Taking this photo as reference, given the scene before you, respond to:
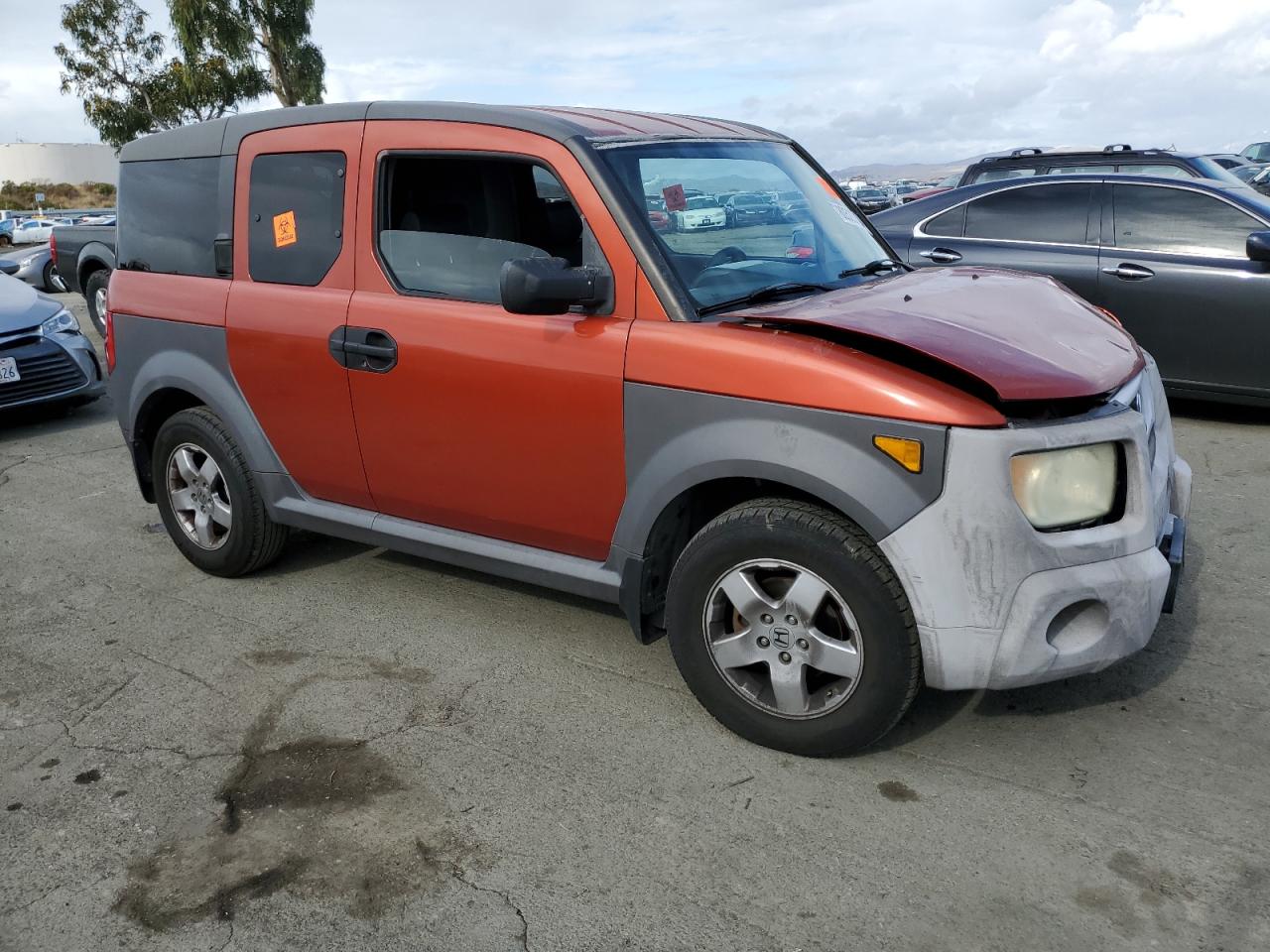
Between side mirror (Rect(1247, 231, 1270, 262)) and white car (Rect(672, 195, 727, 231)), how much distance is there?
14.2ft

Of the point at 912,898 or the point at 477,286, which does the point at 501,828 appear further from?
the point at 477,286

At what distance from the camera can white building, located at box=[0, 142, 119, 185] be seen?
81.4 metres

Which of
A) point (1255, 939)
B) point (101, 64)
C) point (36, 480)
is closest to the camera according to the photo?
point (1255, 939)

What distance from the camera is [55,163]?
82.1 m

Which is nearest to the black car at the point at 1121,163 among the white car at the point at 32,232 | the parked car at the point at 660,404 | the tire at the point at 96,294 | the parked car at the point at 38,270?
the parked car at the point at 660,404

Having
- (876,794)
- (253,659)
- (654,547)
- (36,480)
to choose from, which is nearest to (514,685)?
(654,547)

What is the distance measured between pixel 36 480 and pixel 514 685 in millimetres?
4388

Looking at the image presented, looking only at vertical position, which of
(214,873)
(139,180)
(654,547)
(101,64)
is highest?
(101,64)

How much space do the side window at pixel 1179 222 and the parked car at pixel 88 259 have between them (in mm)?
10348

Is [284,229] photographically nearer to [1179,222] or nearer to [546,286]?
[546,286]

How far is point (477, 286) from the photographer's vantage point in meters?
3.76

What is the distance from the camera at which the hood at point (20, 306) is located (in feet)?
25.9

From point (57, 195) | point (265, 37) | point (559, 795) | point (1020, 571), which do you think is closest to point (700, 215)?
point (1020, 571)

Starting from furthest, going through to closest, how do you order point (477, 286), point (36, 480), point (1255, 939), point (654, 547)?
1. point (36, 480)
2. point (477, 286)
3. point (654, 547)
4. point (1255, 939)
